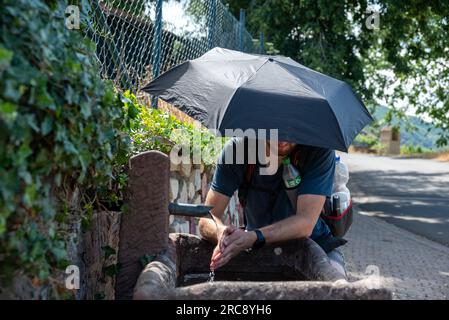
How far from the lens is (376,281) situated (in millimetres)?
2562

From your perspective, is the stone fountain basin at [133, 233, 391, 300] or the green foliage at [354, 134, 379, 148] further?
the green foliage at [354, 134, 379, 148]

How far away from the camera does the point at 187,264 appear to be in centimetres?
368

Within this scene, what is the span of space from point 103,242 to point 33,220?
4.18 feet

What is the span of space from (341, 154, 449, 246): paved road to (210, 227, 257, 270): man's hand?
666cm

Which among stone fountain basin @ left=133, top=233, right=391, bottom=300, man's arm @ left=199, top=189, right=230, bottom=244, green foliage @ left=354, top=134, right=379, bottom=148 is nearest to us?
stone fountain basin @ left=133, top=233, right=391, bottom=300

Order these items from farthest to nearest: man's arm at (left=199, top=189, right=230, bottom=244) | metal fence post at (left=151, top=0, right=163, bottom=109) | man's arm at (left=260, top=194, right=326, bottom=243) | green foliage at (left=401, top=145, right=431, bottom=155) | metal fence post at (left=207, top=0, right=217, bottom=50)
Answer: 1. green foliage at (left=401, top=145, right=431, bottom=155)
2. metal fence post at (left=207, top=0, right=217, bottom=50)
3. metal fence post at (left=151, top=0, right=163, bottom=109)
4. man's arm at (left=199, top=189, right=230, bottom=244)
5. man's arm at (left=260, top=194, right=326, bottom=243)

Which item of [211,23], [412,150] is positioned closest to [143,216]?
[211,23]

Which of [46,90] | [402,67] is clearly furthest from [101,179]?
[402,67]

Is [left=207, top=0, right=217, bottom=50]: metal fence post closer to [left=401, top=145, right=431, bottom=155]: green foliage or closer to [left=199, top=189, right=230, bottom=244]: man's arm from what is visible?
[left=199, top=189, right=230, bottom=244]: man's arm

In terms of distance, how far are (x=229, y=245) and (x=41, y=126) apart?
5.10ft

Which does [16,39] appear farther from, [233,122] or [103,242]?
[233,122]

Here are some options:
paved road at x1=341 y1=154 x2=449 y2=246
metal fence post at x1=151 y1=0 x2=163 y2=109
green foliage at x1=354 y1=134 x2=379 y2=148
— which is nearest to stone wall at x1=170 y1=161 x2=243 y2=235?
metal fence post at x1=151 y1=0 x2=163 y2=109

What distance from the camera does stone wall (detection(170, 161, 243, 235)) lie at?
17.5 feet
